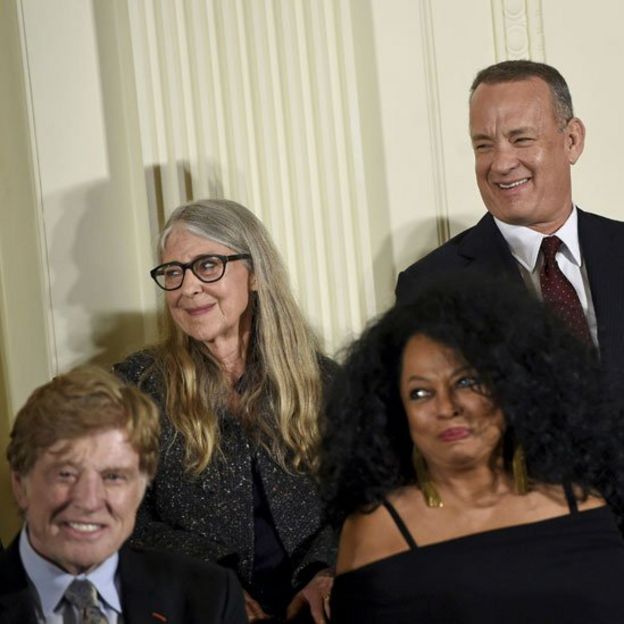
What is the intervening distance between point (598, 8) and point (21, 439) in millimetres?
2475

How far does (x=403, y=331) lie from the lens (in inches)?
105

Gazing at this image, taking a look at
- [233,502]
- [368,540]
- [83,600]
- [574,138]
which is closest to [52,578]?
[83,600]

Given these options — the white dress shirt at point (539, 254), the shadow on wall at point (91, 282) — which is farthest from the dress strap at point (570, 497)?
the shadow on wall at point (91, 282)

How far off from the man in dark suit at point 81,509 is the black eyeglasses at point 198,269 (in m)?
1.10

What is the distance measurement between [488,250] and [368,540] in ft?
4.12

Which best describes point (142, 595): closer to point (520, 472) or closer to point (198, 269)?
point (520, 472)

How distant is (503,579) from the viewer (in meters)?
2.52

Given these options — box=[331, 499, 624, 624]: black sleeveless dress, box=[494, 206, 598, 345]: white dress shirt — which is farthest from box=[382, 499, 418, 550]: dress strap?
box=[494, 206, 598, 345]: white dress shirt

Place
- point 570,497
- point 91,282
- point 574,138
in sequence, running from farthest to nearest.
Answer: point 91,282 → point 574,138 → point 570,497

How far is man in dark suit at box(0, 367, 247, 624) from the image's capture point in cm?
234

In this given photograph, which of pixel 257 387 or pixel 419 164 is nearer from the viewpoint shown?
pixel 257 387

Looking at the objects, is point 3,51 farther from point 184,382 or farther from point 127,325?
point 184,382

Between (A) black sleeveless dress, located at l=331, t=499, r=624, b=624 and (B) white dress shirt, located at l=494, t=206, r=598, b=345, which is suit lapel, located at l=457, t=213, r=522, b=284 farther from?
(A) black sleeveless dress, located at l=331, t=499, r=624, b=624

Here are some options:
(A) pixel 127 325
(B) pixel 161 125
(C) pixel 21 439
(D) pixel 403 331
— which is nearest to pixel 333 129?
(B) pixel 161 125
